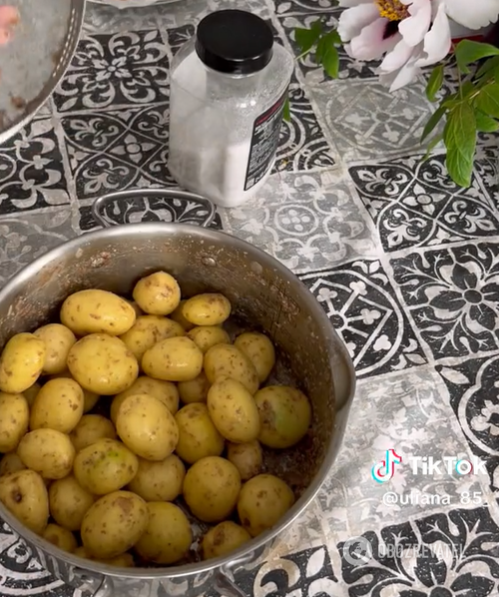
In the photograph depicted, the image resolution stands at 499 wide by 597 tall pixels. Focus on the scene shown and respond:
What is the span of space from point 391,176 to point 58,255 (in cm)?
34

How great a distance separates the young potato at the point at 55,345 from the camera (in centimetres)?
51

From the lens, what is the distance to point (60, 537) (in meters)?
0.45

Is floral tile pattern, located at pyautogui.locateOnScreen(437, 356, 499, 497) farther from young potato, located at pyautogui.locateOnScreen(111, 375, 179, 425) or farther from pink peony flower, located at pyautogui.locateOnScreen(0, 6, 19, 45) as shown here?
pink peony flower, located at pyautogui.locateOnScreen(0, 6, 19, 45)

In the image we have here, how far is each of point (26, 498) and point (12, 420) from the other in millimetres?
56

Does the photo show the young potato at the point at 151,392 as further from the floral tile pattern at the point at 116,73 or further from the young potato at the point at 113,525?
the floral tile pattern at the point at 116,73

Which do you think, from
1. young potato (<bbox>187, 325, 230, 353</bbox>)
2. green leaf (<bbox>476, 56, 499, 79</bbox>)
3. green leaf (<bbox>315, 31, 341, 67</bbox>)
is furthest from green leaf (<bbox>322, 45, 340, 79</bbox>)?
young potato (<bbox>187, 325, 230, 353</bbox>)

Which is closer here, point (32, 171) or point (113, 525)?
point (113, 525)

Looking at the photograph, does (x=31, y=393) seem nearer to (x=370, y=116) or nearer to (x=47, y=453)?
(x=47, y=453)

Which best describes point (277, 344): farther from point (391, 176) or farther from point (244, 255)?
point (391, 176)

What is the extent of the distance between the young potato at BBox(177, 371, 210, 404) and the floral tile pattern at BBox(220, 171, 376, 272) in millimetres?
157

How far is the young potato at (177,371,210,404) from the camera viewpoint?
A: 53 centimetres

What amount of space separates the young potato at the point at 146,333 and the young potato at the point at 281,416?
0.08 metres

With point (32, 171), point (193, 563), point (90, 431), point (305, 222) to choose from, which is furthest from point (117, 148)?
point (193, 563)

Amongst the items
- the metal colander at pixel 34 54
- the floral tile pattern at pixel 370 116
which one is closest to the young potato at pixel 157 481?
the metal colander at pixel 34 54
